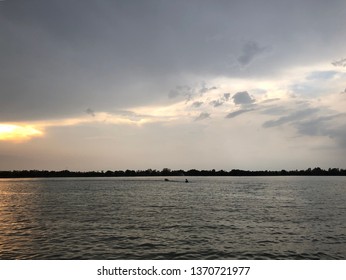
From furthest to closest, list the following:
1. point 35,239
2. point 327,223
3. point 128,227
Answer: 1. point 327,223
2. point 128,227
3. point 35,239

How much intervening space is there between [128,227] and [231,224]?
12.9 m

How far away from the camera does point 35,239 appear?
1287 inches
